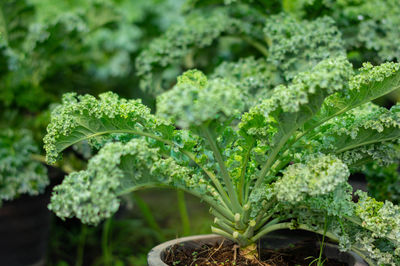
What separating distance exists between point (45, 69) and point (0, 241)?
0.98 m

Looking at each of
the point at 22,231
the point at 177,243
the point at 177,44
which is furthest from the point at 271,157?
the point at 22,231

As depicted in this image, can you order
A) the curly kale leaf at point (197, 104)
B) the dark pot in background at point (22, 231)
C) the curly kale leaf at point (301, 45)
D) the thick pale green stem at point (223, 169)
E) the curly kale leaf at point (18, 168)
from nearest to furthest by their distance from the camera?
the curly kale leaf at point (197, 104), the thick pale green stem at point (223, 169), the curly kale leaf at point (301, 45), the curly kale leaf at point (18, 168), the dark pot in background at point (22, 231)

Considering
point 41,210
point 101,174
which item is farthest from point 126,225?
point 101,174

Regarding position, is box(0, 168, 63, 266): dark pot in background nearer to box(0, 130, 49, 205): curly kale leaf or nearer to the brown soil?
box(0, 130, 49, 205): curly kale leaf

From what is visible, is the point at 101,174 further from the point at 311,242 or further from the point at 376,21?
the point at 376,21

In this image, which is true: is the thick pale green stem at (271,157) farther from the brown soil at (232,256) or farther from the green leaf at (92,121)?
the green leaf at (92,121)

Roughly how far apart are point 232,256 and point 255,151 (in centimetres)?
33

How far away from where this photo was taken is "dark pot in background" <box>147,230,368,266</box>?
113 centimetres

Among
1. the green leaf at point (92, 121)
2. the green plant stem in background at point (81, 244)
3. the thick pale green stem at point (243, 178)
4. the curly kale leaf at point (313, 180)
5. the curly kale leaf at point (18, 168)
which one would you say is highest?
the green leaf at point (92, 121)

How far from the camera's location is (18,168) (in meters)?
1.84

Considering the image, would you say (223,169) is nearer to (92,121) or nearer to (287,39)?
(92,121)

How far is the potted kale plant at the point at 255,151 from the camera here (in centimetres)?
92

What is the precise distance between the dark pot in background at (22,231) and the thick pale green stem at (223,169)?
1371 mm

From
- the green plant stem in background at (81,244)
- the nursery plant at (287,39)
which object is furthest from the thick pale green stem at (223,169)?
the green plant stem in background at (81,244)
